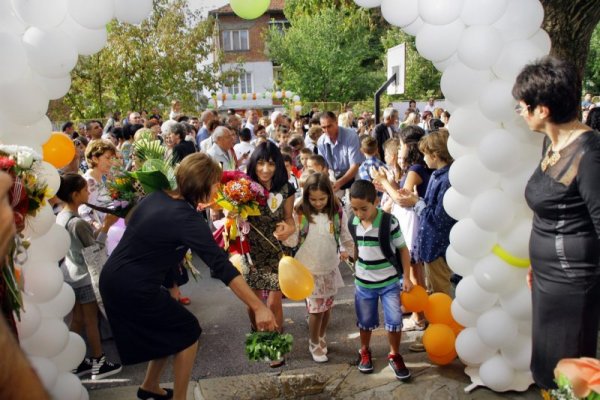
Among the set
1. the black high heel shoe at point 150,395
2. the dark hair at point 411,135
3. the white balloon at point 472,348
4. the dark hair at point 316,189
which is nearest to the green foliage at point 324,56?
the dark hair at point 411,135

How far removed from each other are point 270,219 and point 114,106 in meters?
16.6

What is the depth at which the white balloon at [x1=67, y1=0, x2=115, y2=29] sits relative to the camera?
3.28m

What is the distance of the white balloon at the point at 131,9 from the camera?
3.52 metres

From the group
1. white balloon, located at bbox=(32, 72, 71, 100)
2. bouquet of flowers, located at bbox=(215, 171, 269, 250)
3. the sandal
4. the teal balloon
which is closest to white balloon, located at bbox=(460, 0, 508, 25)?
the teal balloon

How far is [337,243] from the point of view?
14.7ft

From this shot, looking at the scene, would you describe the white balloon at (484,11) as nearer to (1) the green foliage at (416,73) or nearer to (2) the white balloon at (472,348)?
(2) the white balloon at (472,348)

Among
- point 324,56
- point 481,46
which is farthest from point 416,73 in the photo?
point 481,46

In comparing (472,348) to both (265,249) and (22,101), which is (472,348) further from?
(22,101)

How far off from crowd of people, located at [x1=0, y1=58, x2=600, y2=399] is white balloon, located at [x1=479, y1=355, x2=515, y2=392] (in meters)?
0.60

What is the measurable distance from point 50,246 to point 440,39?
290 cm

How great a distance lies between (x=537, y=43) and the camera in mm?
3361

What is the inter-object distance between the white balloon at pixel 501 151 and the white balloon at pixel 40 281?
287cm

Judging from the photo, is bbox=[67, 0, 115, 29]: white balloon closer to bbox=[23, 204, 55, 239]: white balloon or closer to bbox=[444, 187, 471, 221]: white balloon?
bbox=[23, 204, 55, 239]: white balloon

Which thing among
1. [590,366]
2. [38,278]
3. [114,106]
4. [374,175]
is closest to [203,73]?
[114,106]
